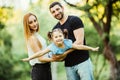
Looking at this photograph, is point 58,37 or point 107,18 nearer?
point 58,37

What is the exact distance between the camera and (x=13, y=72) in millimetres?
13555

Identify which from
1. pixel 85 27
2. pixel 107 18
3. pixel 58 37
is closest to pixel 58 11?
pixel 58 37

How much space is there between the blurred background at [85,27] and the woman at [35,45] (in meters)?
2.10

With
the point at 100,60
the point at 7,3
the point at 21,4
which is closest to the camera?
the point at 7,3

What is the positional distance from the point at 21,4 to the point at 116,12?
10.1 ft

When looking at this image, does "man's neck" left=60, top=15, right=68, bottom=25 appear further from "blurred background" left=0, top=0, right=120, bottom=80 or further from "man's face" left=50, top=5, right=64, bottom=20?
"blurred background" left=0, top=0, right=120, bottom=80

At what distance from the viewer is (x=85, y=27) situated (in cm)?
1020

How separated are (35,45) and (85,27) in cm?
692

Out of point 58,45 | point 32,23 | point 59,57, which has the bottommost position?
point 59,57

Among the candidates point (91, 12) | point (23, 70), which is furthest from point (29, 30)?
point (23, 70)

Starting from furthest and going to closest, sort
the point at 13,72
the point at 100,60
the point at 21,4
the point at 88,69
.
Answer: the point at 13,72
the point at 100,60
the point at 21,4
the point at 88,69

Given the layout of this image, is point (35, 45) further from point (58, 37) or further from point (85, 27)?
point (85, 27)

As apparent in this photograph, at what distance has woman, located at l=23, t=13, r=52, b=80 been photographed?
336cm

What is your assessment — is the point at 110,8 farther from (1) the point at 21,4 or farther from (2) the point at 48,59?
(2) the point at 48,59
